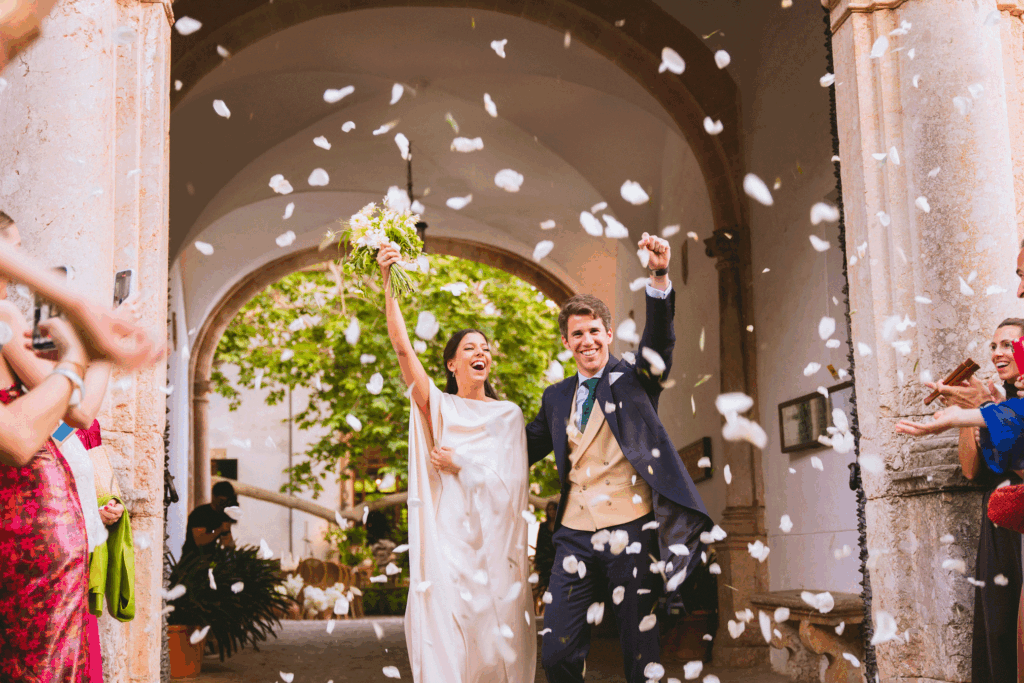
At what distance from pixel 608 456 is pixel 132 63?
2.64m

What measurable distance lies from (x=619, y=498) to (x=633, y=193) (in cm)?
770

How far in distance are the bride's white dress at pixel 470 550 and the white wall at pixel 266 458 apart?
20370 mm

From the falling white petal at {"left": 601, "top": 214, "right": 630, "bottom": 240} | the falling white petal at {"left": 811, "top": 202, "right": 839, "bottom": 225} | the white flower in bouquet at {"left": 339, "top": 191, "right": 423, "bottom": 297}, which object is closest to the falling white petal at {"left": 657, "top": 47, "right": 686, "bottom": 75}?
the falling white petal at {"left": 811, "top": 202, "right": 839, "bottom": 225}

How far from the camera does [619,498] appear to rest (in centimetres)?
359

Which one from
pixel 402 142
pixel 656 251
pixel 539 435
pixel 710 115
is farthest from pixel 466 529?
pixel 710 115

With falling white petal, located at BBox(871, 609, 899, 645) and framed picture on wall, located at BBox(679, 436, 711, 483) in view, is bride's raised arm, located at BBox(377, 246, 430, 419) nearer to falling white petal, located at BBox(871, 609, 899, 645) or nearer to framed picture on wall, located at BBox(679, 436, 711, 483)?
falling white petal, located at BBox(871, 609, 899, 645)

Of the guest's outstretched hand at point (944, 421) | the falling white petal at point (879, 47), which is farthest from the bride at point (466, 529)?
the falling white petal at point (879, 47)

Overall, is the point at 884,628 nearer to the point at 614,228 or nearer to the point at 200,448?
the point at 614,228

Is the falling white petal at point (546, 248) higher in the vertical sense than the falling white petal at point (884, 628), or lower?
higher

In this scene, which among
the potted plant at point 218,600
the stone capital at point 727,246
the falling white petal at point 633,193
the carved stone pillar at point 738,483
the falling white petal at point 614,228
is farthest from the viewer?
the falling white petal at point 614,228

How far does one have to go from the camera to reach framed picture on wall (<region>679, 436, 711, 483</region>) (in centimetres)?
936

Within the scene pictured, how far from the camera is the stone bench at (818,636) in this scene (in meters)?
5.32

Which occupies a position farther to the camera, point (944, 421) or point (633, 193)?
point (633, 193)

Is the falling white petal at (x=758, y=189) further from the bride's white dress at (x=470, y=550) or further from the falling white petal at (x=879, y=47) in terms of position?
the bride's white dress at (x=470, y=550)
